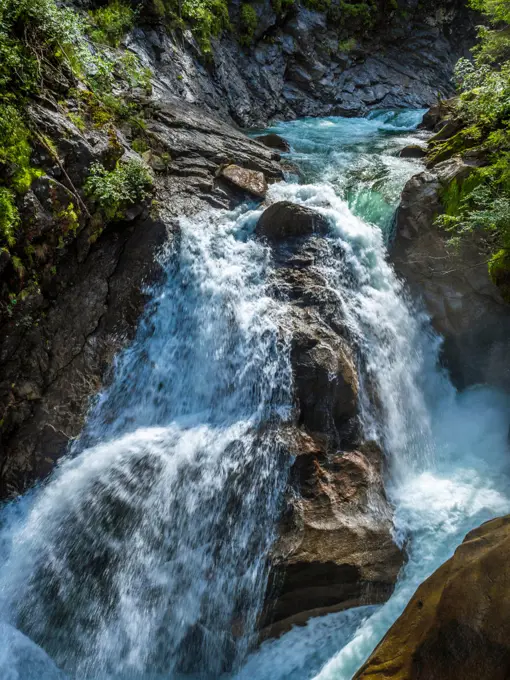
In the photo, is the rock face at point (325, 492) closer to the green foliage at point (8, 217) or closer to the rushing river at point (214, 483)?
the rushing river at point (214, 483)

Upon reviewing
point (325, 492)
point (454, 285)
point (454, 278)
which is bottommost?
point (325, 492)

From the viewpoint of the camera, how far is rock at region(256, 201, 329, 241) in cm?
826

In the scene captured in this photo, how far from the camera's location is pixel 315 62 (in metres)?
22.0

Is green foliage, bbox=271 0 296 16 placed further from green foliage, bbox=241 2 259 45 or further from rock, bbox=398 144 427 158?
rock, bbox=398 144 427 158

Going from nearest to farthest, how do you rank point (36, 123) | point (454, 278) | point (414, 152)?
point (36, 123), point (454, 278), point (414, 152)

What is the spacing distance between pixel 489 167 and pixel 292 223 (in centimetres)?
386

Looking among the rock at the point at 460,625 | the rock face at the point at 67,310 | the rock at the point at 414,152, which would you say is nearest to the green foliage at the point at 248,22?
the rock at the point at 414,152

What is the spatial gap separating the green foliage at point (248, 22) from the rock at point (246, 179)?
1359 centimetres

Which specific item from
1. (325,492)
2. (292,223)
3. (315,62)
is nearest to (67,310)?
(292,223)

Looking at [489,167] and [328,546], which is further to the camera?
[489,167]

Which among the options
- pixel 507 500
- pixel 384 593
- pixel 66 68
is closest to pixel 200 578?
pixel 384 593

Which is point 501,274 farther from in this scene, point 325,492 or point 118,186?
point 118,186

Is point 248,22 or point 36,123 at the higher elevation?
point 248,22

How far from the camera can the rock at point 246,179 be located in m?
9.51
